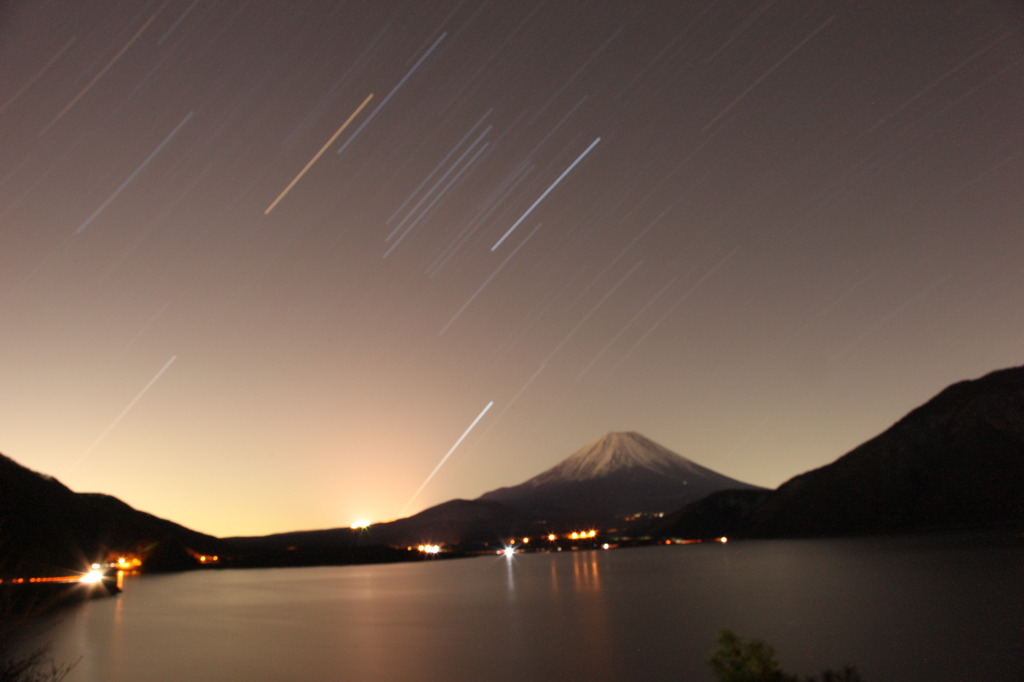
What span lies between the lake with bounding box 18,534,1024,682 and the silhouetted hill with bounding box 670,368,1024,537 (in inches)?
2686

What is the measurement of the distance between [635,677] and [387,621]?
16.7 m

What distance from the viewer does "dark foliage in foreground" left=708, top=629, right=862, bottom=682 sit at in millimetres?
9180

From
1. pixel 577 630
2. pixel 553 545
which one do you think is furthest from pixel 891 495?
pixel 577 630

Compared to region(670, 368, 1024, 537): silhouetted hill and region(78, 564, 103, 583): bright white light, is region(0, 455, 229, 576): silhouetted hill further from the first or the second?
region(670, 368, 1024, 537): silhouetted hill

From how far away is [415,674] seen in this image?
19203 mm

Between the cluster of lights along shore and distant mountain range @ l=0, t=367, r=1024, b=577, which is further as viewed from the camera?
the cluster of lights along shore

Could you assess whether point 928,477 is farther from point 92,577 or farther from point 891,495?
point 92,577

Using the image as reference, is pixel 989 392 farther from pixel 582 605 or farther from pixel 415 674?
pixel 415 674

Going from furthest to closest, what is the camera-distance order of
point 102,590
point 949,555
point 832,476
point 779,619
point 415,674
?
A: point 832,476
point 949,555
point 102,590
point 779,619
point 415,674

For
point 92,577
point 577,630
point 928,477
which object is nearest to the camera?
point 577,630

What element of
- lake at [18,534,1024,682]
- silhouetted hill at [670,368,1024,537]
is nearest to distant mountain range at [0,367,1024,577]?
silhouetted hill at [670,368,1024,537]

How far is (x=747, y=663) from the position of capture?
9.29 m

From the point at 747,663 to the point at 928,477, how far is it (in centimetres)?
12552

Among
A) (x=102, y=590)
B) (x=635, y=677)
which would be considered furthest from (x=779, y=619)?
(x=102, y=590)
